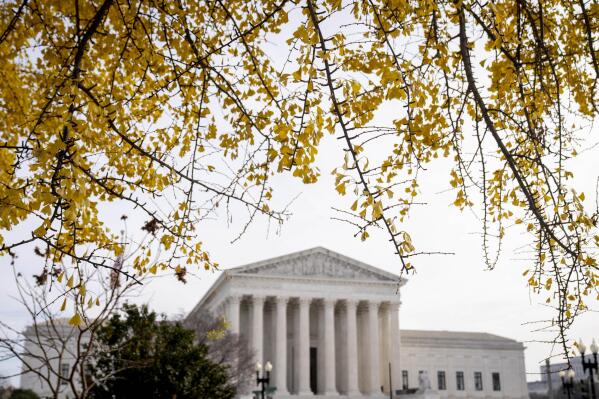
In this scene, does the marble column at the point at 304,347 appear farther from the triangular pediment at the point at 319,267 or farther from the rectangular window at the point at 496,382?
the rectangular window at the point at 496,382

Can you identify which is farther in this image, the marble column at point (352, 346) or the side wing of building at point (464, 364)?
the side wing of building at point (464, 364)

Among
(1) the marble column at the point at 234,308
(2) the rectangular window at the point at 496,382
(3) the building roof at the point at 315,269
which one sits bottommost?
(2) the rectangular window at the point at 496,382

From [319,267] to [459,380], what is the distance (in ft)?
69.4

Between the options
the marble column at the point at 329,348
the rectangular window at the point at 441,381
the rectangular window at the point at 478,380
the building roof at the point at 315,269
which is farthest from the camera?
the rectangular window at the point at 478,380

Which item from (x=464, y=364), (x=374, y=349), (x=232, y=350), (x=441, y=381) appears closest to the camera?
(x=232, y=350)

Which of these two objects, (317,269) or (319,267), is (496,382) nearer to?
(319,267)

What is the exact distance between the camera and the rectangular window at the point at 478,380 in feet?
206

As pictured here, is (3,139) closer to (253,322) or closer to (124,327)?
(124,327)

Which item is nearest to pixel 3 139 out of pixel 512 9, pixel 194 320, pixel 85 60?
pixel 85 60

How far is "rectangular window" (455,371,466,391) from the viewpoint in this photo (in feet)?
205

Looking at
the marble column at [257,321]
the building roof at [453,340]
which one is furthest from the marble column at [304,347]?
the building roof at [453,340]

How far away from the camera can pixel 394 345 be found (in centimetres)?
5253

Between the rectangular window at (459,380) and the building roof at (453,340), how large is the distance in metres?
2.59

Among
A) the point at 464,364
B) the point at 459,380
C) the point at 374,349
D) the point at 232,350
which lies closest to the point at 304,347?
the point at 374,349
